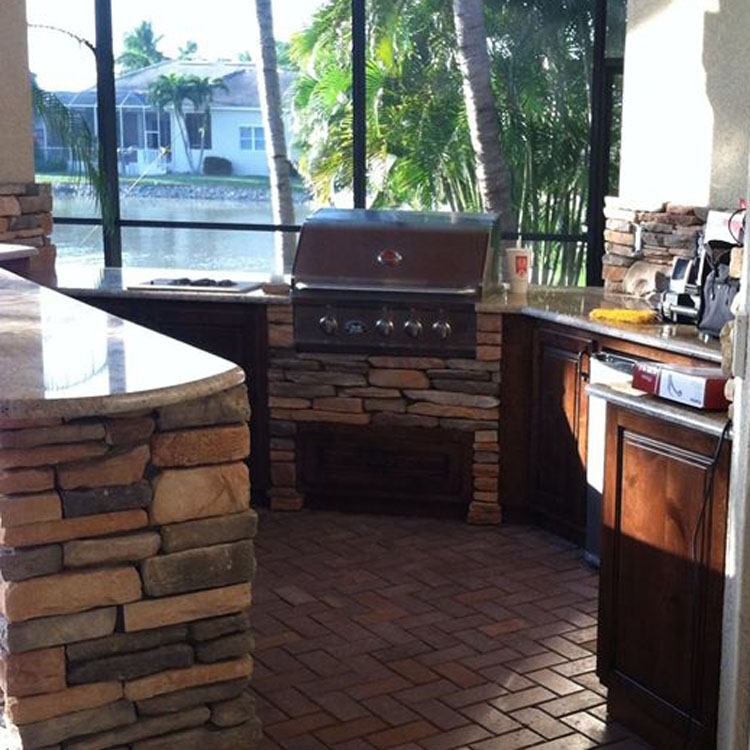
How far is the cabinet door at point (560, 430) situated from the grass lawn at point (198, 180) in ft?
6.14

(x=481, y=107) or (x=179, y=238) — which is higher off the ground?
(x=481, y=107)

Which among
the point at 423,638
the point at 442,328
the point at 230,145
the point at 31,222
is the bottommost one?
the point at 423,638

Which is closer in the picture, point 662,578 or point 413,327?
point 662,578

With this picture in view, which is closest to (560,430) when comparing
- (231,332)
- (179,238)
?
(231,332)

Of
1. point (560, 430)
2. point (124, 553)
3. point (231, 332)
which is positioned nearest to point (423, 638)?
point (560, 430)

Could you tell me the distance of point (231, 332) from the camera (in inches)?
216

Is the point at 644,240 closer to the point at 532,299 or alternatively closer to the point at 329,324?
the point at 532,299

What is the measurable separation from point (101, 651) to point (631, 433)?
4.60 ft

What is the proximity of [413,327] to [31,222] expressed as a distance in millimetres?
1901

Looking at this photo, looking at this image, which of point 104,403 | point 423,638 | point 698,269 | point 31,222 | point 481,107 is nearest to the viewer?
point 104,403

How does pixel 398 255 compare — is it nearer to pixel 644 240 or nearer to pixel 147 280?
pixel 644 240

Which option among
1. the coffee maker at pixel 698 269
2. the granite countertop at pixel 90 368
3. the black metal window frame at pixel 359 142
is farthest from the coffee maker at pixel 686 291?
the granite countertop at pixel 90 368

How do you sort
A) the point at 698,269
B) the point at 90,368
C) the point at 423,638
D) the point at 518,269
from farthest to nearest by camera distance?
the point at 518,269 < the point at 698,269 < the point at 423,638 < the point at 90,368

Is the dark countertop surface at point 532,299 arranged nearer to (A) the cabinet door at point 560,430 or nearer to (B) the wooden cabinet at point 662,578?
(A) the cabinet door at point 560,430
